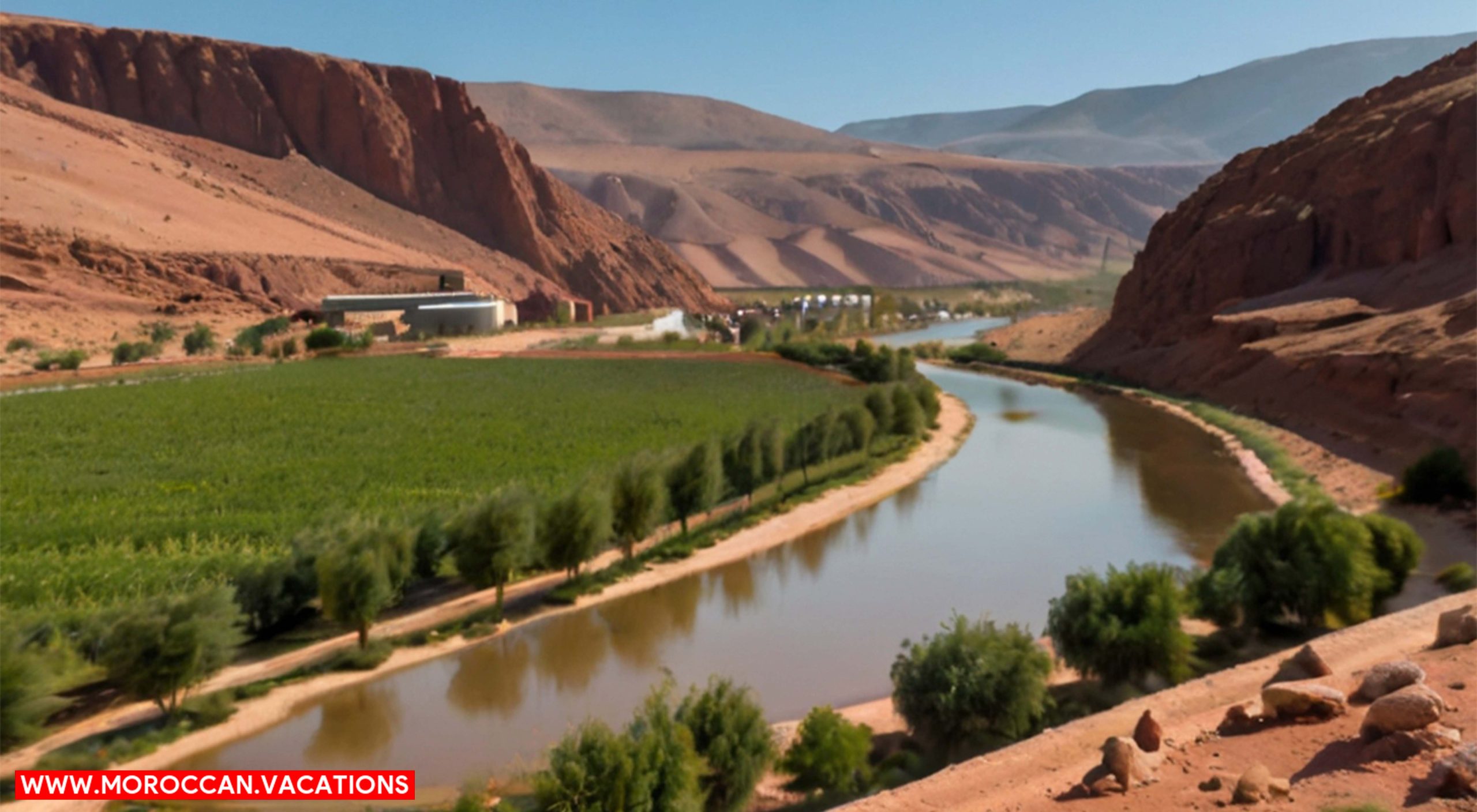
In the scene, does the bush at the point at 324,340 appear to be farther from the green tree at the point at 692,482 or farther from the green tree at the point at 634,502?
the green tree at the point at 634,502

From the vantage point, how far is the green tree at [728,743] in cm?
1201

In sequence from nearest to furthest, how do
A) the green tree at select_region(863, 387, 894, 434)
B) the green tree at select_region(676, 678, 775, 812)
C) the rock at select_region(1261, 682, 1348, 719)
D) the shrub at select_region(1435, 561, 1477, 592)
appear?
the rock at select_region(1261, 682, 1348, 719)
the green tree at select_region(676, 678, 775, 812)
the shrub at select_region(1435, 561, 1477, 592)
the green tree at select_region(863, 387, 894, 434)

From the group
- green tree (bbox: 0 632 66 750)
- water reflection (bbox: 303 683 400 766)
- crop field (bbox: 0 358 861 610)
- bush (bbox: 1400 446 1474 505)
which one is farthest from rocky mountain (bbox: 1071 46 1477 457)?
green tree (bbox: 0 632 66 750)

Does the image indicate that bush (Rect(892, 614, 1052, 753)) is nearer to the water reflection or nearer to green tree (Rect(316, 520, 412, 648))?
the water reflection

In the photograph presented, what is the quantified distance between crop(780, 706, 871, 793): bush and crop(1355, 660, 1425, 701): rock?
5.45 metres

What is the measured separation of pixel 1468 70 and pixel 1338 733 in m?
60.4

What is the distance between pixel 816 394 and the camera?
1783 inches

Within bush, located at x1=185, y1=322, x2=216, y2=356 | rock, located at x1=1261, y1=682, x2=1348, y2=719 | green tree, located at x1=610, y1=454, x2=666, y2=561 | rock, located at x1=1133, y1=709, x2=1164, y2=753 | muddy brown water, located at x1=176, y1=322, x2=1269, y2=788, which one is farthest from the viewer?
bush, located at x1=185, y1=322, x2=216, y2=356

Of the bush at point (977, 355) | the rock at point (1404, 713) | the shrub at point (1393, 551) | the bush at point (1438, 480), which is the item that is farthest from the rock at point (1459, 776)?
the bush at point (977, 355)

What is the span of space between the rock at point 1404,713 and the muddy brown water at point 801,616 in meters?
7.68

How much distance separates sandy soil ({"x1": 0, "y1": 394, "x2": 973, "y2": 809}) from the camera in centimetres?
1448

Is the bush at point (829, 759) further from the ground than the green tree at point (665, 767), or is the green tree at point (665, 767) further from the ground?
the green tree at point (665, 767)

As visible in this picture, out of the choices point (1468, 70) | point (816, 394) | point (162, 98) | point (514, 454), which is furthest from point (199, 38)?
point (1468, 70)

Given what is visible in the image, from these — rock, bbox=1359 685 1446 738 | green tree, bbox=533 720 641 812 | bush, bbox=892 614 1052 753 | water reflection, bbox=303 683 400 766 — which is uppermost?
rock, bbox=1359 685 1446 738
